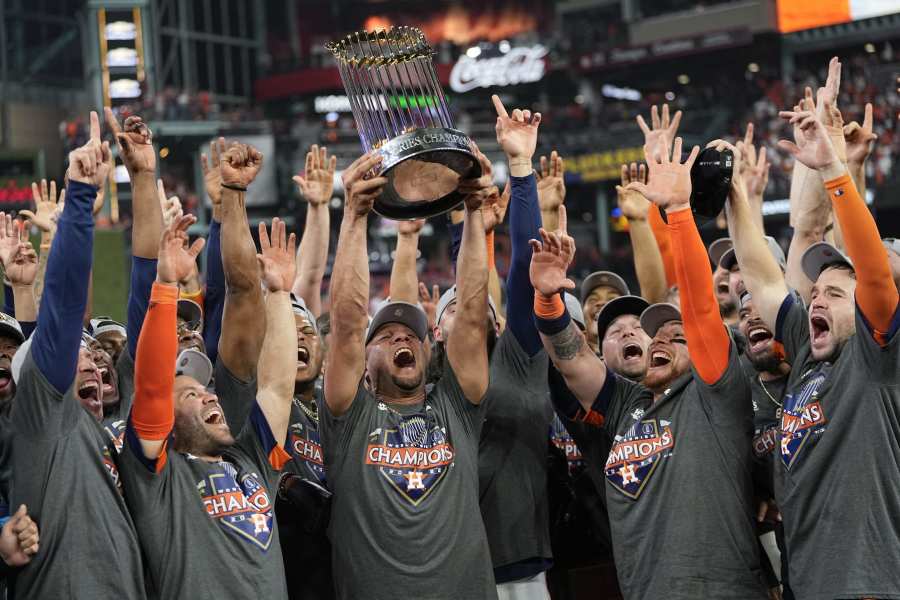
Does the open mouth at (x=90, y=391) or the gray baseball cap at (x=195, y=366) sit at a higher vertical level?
the gray baseball cap at (x=195, y=366)

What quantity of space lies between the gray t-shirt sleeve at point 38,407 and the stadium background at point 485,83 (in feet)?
60.8

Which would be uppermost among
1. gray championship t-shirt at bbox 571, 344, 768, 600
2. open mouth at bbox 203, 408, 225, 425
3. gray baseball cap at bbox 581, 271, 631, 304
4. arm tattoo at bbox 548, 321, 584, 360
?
gray baseball cap at bbox 581, 271, 631, 304

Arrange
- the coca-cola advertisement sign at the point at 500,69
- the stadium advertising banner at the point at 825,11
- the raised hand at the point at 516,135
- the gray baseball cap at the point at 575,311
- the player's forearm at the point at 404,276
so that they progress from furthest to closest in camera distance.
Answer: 1. the coca-cola advertisement sign at the point at 500,69
2. the stadium advertising banner at the point at 825,11
3. the player's forearm at the point at 404,276
4. the gray baseball cap at the point at 575,311
5. the raised hand at the point at 516,135

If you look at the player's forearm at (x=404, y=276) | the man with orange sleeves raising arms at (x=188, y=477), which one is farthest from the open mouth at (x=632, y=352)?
the man with orange sleeves raising arms at (x=188, y=477)

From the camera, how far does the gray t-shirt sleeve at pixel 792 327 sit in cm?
436

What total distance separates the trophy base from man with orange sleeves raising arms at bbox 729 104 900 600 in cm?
120

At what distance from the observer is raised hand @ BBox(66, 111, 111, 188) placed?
3693mm

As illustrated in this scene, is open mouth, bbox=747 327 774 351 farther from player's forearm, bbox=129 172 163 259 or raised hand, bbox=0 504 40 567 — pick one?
raised hand, bbox=0 504 40 567

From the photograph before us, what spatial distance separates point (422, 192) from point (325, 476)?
1287 mm

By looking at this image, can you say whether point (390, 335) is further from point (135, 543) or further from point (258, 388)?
point (135, 543)

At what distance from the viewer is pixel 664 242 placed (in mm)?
6066

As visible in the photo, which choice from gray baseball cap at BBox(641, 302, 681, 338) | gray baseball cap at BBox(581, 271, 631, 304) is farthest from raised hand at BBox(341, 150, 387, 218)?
gray baseball cap at BBox(581, 271, 631, 304)

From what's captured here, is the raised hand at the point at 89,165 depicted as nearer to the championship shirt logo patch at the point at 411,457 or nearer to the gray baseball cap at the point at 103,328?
the championship shirt logo patch at the point at 411,457

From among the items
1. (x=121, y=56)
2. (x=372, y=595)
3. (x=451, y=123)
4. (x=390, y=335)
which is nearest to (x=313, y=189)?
(x=390, y=335)
